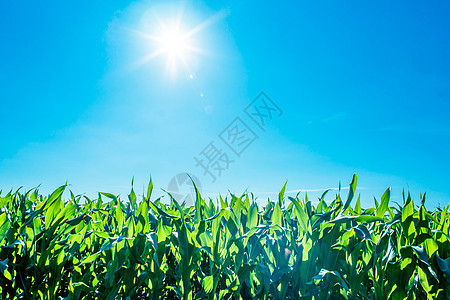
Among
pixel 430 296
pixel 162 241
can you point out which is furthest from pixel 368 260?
pixel 162 241

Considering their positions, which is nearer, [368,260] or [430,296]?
[430,296]

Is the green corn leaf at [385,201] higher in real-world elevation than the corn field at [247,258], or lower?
higher

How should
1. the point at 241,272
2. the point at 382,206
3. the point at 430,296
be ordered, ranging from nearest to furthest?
the point at 430,296 → the point at 241,272 → the point at 382,206

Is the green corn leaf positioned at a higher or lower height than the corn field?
higher

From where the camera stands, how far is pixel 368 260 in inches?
62.3

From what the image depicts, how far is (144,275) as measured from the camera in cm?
157

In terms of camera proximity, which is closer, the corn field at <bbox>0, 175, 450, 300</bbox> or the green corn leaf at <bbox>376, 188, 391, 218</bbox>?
the corn field at <bbox>0, 175, 450, 300</bbox>

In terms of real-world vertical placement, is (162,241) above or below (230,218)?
below

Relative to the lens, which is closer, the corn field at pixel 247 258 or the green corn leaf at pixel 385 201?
the corn field at pixel 247 258

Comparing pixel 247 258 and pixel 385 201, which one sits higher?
pixel 385 201

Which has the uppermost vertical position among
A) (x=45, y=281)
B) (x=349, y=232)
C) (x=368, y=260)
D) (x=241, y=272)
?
(x=349, y=232)

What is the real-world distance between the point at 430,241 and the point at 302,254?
61 cm

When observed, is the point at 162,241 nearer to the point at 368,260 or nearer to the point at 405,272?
the point at 368,260

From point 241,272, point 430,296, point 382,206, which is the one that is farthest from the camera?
point 382,206
